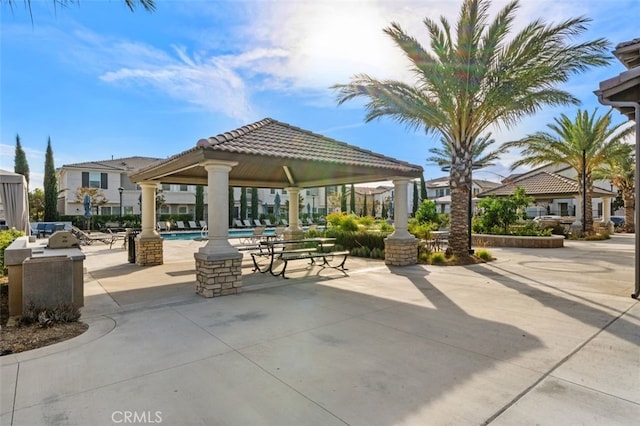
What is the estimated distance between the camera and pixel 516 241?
16.9m

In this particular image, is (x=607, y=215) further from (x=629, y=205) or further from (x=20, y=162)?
(x=20, y=162)

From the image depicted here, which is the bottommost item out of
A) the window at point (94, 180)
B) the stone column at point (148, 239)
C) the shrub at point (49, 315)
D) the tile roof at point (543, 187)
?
the shrub at point (49, 315)

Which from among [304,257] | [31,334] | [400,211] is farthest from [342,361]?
[400,211]

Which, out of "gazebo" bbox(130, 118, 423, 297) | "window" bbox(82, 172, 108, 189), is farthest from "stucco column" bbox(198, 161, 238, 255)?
"window" bbox(82, 172, 108, 189)

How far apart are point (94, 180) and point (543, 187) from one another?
39678 millimetres

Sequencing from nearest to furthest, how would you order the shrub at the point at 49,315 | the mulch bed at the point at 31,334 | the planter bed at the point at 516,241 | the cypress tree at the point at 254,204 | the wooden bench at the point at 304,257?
the mulch bed at the point at 31,334
the shrub at the point at 49,315
the wooden bench at the point at 304,257
the planter bed at the point at 516,241
the cypress tree at the point at 254,204

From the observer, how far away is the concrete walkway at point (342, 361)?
2949mm

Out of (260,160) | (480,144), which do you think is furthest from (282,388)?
(480,144)

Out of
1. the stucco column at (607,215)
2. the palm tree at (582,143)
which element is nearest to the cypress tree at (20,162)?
the palm tree at (582,143)

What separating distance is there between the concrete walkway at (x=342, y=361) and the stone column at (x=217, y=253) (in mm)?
357

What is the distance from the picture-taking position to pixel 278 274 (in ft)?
31.5

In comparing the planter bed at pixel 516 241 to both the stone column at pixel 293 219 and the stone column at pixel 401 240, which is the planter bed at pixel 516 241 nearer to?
the stone column at pixel 401 240

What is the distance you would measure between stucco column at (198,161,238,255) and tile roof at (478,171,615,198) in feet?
71.1

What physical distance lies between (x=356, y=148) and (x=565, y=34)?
6.90 m
